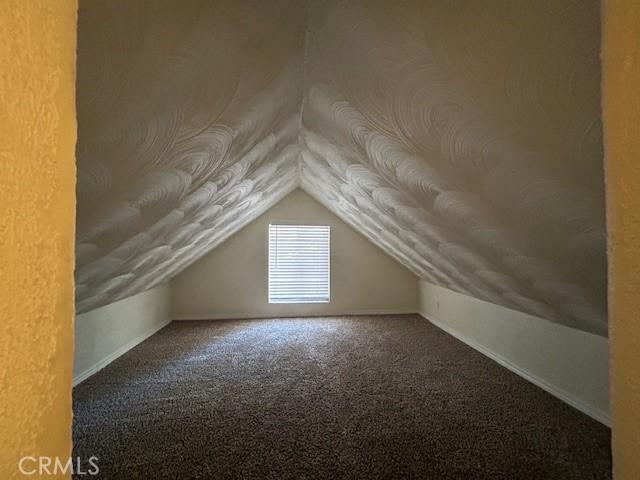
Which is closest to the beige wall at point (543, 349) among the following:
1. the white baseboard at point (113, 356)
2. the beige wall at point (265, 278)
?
the beige wall at point (265, 278)

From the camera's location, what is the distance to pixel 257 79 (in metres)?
1.43

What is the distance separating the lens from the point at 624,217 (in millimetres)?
435

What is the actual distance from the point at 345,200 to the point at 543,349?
1.98 metres

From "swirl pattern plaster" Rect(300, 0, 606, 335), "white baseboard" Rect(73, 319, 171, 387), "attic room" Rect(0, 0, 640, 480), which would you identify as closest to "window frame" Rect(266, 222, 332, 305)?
"attic room" Rect(0, 0, 640, 480)

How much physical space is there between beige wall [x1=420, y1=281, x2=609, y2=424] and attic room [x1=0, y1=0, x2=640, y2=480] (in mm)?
17

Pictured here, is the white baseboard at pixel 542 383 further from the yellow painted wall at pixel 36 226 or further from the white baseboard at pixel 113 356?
the white baseboard at pixel 113 356

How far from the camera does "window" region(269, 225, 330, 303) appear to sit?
4.84 m

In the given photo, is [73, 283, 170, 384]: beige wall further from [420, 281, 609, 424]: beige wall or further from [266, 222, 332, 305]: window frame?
[420, 281, 609, 424]: beige wall

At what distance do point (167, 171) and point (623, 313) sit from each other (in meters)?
1.58

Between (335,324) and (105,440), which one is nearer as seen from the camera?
(105,440)

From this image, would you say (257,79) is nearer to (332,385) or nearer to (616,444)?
(616,444)

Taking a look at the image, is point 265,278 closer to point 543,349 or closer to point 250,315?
point 250,315

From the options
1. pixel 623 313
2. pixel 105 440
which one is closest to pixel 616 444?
pixel 623 313

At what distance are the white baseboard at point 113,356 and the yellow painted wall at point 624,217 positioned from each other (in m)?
3.03
